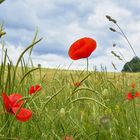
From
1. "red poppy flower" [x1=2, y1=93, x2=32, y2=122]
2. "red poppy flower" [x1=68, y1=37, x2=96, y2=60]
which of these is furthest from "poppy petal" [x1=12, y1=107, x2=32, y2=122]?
"red poppy flower" [x1=68, y1=37, x2=96, y2=60]

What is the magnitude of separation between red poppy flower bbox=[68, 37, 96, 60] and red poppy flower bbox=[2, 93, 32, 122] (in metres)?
0.43

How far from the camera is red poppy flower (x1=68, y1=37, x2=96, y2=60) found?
1651 millimetres

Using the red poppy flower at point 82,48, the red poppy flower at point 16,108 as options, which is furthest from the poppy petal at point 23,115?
the red poppy flower at point 82,48

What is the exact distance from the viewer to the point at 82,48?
65.7 inches

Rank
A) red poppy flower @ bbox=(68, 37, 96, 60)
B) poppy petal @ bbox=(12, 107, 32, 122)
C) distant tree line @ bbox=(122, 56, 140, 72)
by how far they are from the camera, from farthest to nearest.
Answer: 1. distant tree line @ bbox=(122, 56, 140, 72)
2. red poppy flower @ bbox=(68, 37, 96, 60)
3. poppy petal @ bbox=(12, 107, 32, 122)

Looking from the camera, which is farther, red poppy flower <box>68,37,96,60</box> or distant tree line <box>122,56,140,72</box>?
distant tree line <box>122,56,140,72</box>

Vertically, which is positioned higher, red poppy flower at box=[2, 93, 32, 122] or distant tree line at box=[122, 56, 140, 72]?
distant tree line at box=[122, 56, 140, 72]

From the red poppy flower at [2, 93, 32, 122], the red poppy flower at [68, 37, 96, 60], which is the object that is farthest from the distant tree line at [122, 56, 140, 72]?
the red poppy flower at [2, 93, 32, 122]

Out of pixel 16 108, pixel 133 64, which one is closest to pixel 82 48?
pixel 16 108

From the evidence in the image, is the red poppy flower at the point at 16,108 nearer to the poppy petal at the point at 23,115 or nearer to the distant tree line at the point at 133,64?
the poppy petal at the point at 23,115

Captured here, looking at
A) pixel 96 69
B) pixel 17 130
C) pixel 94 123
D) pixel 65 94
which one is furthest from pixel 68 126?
pixel 96 69

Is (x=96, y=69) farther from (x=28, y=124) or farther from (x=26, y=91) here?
(x=28, y=124)

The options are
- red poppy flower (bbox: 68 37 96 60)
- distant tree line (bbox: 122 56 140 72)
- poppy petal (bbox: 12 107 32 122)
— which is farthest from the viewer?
distant tree line (bbox: 122 56 140 72)

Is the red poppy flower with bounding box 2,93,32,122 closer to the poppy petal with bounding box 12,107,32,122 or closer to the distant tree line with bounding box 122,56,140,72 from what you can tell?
the poppy petal with bounding box 12,107,32,122
